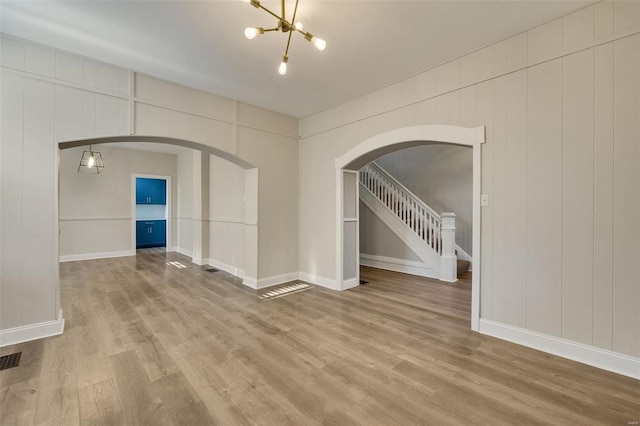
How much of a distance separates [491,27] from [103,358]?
186 inches

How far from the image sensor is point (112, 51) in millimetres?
2895

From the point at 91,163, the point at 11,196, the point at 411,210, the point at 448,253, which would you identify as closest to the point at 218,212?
the point at 91,163

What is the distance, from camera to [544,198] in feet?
8.19

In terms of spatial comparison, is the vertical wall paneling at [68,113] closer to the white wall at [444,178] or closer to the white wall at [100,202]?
the white wall at [100,202]

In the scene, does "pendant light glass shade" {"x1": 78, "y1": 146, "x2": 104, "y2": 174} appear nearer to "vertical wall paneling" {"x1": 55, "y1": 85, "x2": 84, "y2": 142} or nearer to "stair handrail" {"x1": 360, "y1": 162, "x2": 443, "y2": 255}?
"vertical wall paneling" {"x1": 55, "y1": 85, "x2": 84, "y2": 142}

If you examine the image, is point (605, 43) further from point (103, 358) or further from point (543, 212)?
point (103, 358)

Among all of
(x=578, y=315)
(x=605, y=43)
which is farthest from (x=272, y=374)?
(x=605, y=43)

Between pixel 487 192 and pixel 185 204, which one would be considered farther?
pixel 185 204

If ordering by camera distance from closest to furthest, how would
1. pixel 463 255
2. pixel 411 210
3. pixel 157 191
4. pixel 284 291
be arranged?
pixel 284 291 < pixel 411 210 < pixel 463 255 < pixel 157 191

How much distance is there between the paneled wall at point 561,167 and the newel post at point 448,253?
87.2 inches

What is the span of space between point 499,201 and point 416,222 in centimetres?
288

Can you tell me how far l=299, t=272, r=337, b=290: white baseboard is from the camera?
445cm

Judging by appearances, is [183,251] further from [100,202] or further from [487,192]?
[487,192]

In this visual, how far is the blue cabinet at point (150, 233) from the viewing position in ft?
29.9
